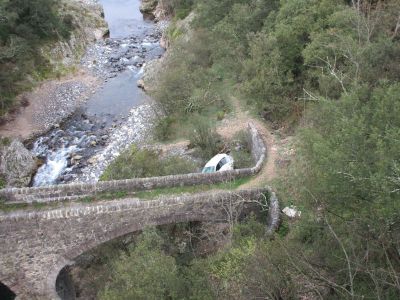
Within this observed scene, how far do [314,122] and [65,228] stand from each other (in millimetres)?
11686

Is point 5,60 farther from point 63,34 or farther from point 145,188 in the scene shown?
point 145,188

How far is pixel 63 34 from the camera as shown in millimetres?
46562

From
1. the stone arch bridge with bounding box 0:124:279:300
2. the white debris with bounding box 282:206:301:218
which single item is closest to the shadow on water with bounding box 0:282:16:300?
the stone arch bridge with bounding box 0:124:279:300

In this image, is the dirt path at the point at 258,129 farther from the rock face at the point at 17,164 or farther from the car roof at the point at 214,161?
the rock face at the point at 17,164

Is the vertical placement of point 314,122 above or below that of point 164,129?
above

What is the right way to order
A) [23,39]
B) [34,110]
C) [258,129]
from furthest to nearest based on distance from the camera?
[23,39] < [34,110] < [258,129]

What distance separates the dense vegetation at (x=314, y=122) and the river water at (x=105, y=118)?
467cm

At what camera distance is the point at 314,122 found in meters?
19.7

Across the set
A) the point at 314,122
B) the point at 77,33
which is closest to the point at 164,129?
the point at 314,122

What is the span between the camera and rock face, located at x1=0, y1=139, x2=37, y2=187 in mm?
29688

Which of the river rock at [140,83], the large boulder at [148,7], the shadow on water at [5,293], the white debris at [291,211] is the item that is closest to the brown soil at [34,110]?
the river rock at [140,83]

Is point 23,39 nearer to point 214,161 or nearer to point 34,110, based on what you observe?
point 34,110

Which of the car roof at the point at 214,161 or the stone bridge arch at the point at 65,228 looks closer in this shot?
the stone bridge arch at the point at 65,228

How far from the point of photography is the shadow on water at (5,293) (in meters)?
20.0
